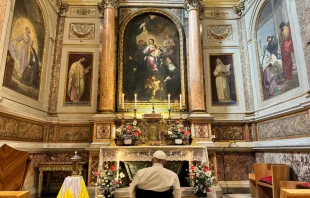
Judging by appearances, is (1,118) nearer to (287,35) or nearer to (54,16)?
(54,16)

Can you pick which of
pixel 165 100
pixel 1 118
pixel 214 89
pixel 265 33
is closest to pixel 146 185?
pixel 1 118

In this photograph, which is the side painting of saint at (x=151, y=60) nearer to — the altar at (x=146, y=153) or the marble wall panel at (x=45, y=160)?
the altar at (x=146, y=153)

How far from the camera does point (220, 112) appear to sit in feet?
26.6

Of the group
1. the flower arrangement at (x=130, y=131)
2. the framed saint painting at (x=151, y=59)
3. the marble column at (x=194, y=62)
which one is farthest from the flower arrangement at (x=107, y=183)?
the marble column at (x=194, y=62)

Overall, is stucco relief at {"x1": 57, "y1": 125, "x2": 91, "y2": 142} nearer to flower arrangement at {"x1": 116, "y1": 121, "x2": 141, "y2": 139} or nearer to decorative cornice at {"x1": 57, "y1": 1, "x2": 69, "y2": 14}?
flower arrangement at {"x1": 116, "y1": 121, "x2": 141, "y2": 139}

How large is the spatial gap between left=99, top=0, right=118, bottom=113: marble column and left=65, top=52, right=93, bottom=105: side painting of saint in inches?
29.4

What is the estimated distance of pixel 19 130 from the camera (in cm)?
610

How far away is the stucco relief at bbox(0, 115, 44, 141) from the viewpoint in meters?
5.49

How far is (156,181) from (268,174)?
4.05m

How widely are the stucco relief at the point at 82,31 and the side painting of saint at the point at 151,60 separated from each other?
128cm

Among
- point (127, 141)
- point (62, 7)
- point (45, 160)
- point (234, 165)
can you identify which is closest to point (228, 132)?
point (234, 165)

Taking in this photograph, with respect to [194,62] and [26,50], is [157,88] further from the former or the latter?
[26,50]

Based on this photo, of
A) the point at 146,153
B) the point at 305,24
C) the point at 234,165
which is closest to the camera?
the point at 305,24

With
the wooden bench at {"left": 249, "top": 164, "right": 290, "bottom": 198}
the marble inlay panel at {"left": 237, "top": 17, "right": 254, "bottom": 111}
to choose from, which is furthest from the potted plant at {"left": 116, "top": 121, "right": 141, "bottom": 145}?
the marble inlay panel at {"left": 237, "top": 17, "right": 254, "bottom": 111}
